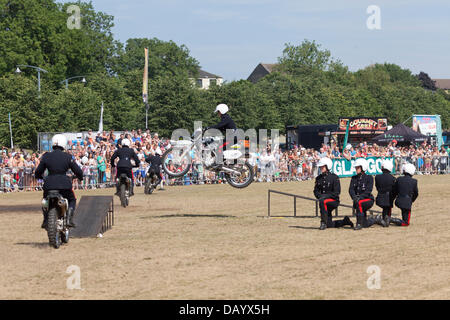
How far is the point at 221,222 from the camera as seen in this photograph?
695 inches

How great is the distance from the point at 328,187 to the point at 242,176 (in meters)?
2.39

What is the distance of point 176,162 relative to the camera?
683 inches

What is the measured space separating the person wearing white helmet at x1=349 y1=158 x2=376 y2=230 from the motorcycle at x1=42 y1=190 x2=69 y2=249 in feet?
23.1

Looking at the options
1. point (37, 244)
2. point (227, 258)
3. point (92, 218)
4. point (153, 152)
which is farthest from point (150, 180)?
point (227, 258)

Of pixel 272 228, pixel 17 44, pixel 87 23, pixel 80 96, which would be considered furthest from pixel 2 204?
pixel 87 23

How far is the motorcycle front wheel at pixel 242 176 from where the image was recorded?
17.3 metres

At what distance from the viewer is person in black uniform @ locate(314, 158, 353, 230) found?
52.7 feet

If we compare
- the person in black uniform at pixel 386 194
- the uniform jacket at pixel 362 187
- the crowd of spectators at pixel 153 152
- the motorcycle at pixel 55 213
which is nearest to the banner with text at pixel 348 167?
the crowd of spectators at pixel 153 152

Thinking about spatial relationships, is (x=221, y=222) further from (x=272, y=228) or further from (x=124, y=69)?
(x=124, y=69)

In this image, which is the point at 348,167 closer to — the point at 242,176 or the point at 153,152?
the point at 153,152

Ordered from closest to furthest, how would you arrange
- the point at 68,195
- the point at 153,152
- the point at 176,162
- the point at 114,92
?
the point at 68,195, the point at 176,162, the point at 153,152, the point at 114,92

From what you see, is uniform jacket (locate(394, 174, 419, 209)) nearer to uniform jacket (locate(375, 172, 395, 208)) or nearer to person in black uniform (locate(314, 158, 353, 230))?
uniform jacket (locate(375, 172, 395, 208))

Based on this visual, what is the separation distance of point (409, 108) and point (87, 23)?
171 ft
